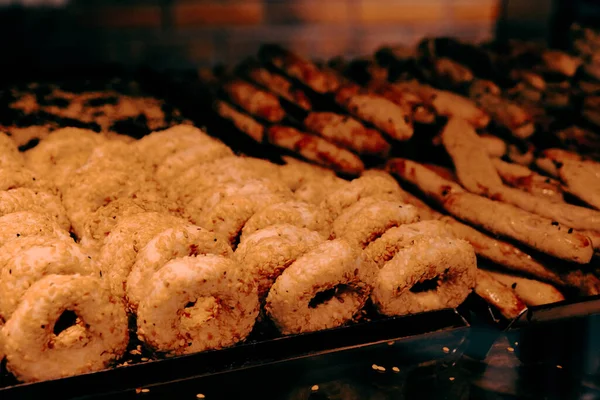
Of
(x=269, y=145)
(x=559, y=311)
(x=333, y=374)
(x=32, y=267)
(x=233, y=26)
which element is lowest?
(x=333, y=374)

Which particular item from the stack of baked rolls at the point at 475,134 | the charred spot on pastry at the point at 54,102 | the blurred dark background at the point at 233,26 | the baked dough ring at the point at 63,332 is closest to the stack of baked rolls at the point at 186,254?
the baked dough ring at the point at 63,332

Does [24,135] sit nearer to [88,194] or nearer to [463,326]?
[88,194]

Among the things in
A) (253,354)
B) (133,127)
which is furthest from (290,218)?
(133,127)

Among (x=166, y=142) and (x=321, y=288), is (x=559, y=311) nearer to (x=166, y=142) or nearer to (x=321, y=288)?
(x=321, y=288)

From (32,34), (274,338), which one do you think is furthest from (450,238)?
(32,34)

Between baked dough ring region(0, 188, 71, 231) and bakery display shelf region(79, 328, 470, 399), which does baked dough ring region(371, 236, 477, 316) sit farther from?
baked dough ring region(0, 188, 71, 231)
